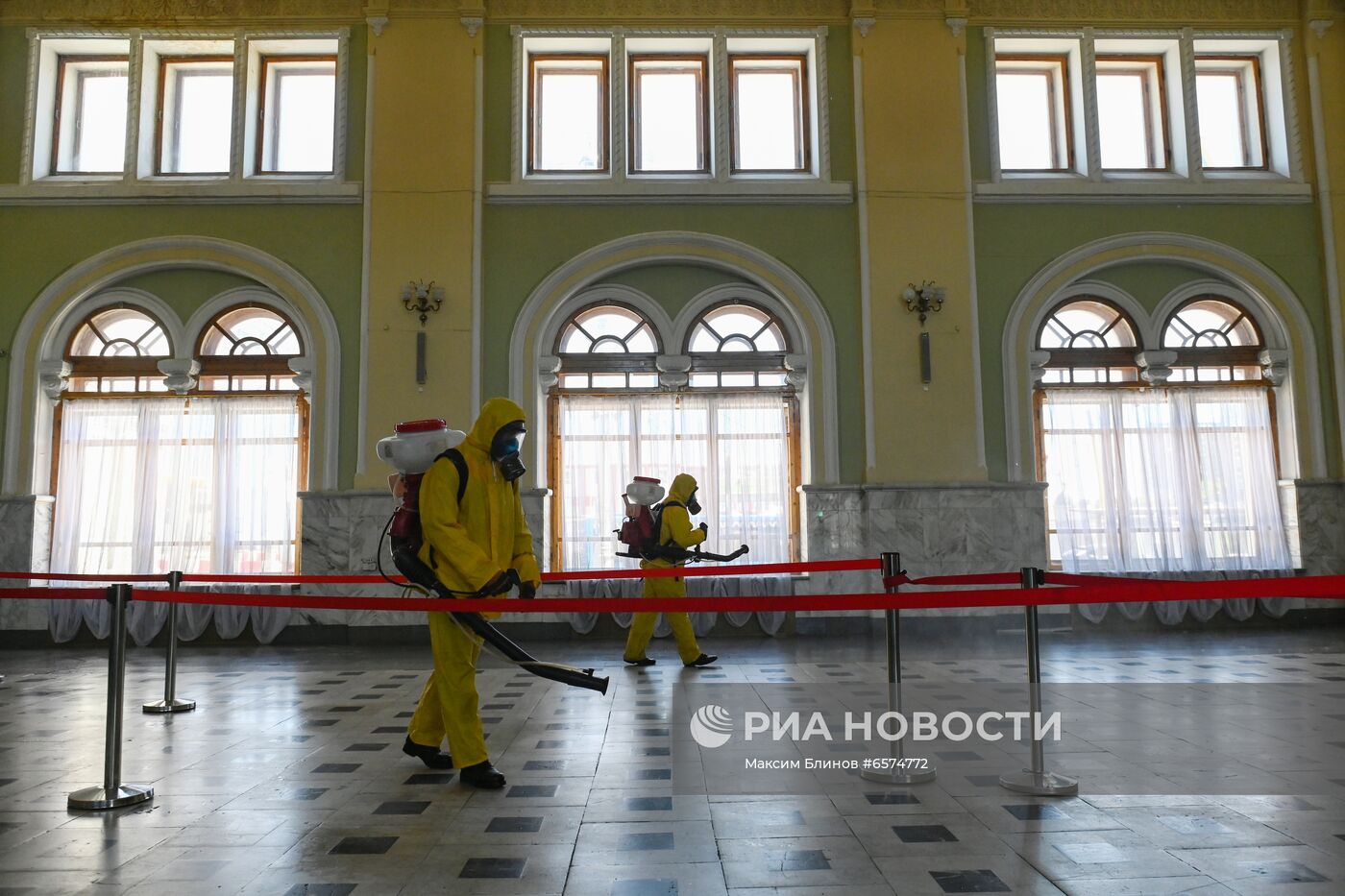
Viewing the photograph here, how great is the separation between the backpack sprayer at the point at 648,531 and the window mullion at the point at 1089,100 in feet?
19.7

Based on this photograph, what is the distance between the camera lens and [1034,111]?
1066 centimetres

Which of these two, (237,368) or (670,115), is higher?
(670,115)

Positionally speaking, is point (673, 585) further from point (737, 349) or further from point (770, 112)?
point (770, 112)

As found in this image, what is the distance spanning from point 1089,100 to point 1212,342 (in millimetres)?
2901

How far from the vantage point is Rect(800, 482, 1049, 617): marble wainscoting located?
955 cm

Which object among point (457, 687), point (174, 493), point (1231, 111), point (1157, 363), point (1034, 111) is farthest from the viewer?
point (1231, 111)

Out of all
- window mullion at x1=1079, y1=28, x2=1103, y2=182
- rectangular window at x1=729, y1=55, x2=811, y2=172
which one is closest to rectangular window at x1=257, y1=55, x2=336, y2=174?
rectangular window at x1=729, y1=55, x2=811, y2=172

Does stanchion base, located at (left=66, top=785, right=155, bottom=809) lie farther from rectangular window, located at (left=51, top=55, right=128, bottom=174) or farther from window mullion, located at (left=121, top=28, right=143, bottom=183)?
rectangular window, located at (left=51, top=55, right=128, bottom=174)

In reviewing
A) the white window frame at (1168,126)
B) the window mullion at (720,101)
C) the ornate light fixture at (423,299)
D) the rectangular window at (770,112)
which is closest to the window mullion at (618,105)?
the window mullion at (720,101)

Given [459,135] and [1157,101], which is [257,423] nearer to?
[459,135]

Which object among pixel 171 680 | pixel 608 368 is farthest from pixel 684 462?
pixel 171 680

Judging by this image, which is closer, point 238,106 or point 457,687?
point 457,687

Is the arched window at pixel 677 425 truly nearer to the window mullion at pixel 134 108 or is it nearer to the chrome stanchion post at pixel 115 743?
the window mullion at pixel 134 108

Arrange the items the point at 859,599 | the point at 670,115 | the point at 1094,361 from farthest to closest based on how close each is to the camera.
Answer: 1. the point at 670,115
2. the point at 1094,361
3. the point at 859,599
